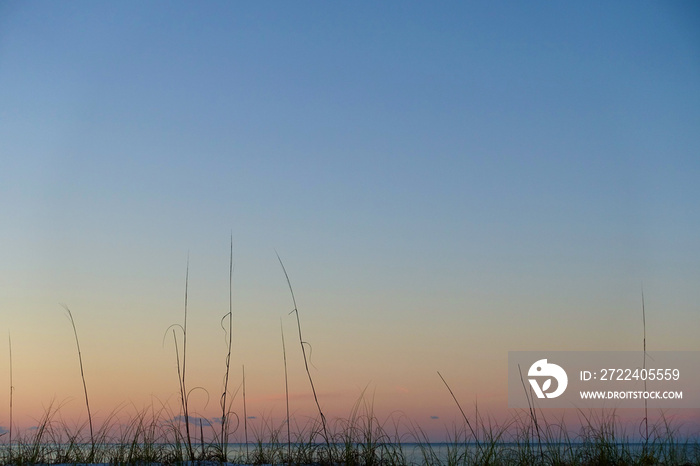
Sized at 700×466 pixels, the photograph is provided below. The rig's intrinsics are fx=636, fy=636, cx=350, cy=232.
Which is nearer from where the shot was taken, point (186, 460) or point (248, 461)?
point (186, 460)

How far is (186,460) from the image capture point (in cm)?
438

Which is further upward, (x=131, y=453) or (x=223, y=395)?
(x=223, y=395)

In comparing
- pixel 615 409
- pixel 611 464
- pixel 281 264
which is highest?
pixel 281 264

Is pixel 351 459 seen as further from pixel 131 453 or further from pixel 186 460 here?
pixel 131 453

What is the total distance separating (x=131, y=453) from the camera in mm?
4441

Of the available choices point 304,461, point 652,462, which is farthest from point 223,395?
point 652,462

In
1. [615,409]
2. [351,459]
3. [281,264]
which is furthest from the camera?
[615,409]

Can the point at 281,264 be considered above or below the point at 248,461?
above

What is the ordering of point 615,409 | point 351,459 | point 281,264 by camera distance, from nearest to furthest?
point 281,264, point 351,459, point 615,409

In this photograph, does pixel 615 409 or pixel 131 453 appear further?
pixel 615 409

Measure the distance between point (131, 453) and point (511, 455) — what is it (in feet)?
8.79

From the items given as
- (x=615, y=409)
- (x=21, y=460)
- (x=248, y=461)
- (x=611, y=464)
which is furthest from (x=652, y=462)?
(x=21, y=460)

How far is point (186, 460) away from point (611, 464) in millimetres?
2983

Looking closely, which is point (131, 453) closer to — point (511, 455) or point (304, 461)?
point (304, 461)
